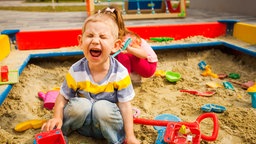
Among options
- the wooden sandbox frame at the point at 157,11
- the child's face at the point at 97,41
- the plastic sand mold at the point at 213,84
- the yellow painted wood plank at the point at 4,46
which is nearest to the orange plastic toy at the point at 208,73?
the plastic sand mold at the point at 213,84

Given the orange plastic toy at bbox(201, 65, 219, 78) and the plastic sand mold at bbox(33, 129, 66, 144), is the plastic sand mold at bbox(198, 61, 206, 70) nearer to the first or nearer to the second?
the orange plastic toy at bbox(201, 65, 219, 78)

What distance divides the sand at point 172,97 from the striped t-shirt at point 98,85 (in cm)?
20

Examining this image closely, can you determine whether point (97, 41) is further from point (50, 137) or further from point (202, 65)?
point (202, 65)

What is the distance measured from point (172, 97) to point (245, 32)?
4.29 ft

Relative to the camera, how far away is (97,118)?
3.50 feet

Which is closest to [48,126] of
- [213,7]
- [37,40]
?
[37,40]

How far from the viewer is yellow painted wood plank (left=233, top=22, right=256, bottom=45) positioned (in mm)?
2449

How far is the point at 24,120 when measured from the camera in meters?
1.34

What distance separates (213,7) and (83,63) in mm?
5350

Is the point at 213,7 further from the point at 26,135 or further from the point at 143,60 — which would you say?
the point at 26,135

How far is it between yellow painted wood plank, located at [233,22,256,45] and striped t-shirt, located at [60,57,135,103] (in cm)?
173

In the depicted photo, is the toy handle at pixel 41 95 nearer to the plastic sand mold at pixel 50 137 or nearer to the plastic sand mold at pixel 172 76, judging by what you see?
the plastic sand mold at pixel 50 137

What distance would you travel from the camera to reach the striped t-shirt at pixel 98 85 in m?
1.12

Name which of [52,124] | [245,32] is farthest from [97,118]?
[245,32]
